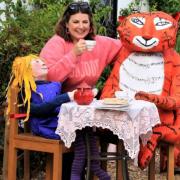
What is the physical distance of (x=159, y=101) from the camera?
18.4 ft

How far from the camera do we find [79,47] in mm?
5375

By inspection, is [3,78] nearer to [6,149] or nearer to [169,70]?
Answer: [6,149]

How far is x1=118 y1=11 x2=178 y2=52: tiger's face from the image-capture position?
19.1ft

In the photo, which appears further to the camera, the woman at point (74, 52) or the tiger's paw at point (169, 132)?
the tiger's paw at point (169, 132)

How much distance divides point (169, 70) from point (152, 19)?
1.69 ft

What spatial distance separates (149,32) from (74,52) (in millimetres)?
831

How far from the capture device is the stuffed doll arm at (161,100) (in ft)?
18.2

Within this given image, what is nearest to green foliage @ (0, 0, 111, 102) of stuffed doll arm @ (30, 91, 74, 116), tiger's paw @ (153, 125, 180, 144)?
stuffed doll arm @ (30, 91, 74, 116)

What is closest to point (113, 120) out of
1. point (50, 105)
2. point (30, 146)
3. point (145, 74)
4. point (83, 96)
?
point (83, 96)

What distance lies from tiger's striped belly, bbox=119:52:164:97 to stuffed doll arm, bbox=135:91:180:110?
0.24 m

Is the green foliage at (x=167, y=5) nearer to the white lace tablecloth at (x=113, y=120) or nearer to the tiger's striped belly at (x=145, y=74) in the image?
the tiger's striped belly at (x=145, y=74)

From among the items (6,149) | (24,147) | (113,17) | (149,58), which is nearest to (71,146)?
(24,147)

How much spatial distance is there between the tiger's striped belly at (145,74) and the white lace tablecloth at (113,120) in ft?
2.74

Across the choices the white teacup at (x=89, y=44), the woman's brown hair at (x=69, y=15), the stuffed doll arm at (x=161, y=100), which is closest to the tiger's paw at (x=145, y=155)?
the stuffed doll arm at (x=161, y=100)
